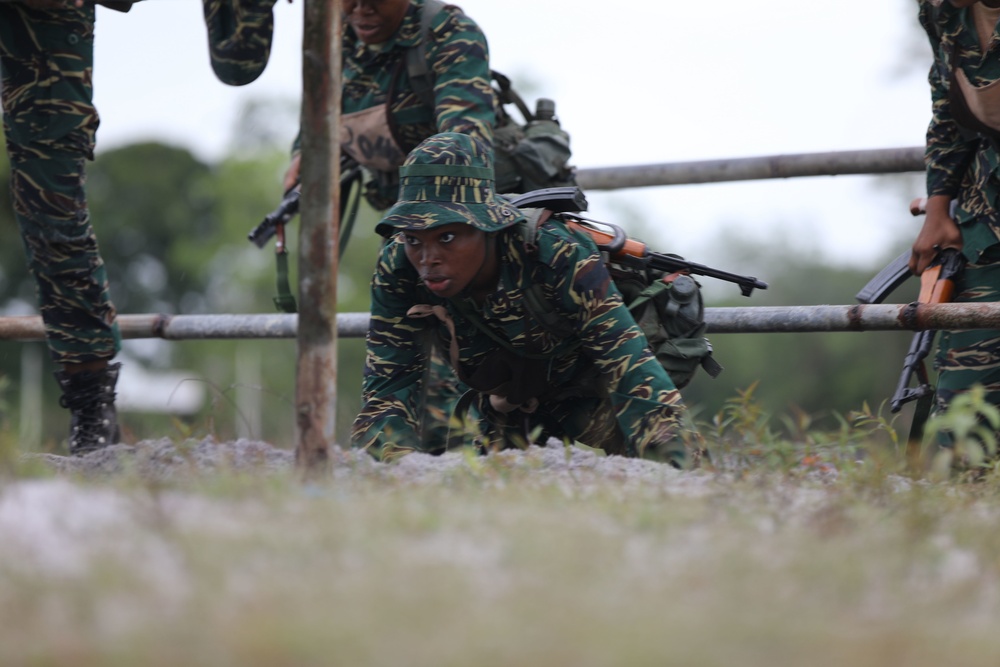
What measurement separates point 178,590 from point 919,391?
12.1 ft

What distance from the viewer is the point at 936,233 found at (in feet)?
16.9

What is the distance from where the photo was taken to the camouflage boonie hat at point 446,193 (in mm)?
4160

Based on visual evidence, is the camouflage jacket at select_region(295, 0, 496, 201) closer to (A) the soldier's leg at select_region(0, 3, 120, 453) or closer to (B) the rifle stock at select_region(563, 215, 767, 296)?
(B) the rifle stock at select_region(563, 215, 767, 296)

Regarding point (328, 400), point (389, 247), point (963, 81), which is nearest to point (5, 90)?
point (389, 247)

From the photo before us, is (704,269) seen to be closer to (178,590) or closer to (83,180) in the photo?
(83,180)

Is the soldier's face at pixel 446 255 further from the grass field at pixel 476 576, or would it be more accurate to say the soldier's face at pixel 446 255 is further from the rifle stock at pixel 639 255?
the grass field at pixel 476 576

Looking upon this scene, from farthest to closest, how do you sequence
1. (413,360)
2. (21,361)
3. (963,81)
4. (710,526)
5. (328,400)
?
1. (21,361)
2. (963,81)
3. (413,360)
4. (328,400)
5. (710,526)

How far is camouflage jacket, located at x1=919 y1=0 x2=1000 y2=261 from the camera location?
191 inches

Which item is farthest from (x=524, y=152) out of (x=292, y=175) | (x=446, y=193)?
(x=446, y=193)

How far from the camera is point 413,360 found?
4543mm

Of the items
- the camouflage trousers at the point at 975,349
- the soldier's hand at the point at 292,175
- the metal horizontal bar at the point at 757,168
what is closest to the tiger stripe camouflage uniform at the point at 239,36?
the soldier's hand at the point at 292,175

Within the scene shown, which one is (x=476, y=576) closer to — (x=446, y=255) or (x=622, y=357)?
(x=622, y=357)

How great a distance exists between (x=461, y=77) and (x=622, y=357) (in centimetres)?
165

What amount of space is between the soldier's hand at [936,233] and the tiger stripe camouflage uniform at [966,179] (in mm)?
32
